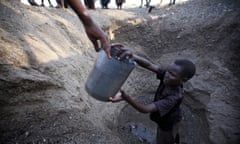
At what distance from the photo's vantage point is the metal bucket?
1.70m

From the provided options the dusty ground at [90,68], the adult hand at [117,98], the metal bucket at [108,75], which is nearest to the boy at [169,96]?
the adult hand at [117,98]

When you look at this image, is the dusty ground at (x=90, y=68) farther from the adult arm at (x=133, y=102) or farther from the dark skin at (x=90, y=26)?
the dark skin at (x=90, y=26)

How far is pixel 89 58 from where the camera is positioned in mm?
3994

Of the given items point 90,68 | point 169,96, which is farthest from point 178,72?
point 90,68

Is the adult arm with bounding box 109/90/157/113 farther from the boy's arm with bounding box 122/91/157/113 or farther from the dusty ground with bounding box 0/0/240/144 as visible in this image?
the dusty ground with bounding box 0/0/240/144

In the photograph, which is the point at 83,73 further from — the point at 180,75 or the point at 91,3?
the point at 91,3

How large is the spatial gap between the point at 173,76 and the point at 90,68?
65.1 inches

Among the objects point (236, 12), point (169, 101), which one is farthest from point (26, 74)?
point (236, 12)

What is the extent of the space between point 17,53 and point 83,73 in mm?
1079

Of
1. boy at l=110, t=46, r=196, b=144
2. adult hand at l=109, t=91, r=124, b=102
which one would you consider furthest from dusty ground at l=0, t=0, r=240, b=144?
adult hand at l=109, t=91, r=124, b=102

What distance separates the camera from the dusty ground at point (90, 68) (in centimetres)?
247

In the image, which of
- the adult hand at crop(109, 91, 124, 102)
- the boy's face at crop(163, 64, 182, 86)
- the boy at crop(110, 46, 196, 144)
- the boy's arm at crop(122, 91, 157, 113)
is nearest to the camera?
the adult hand at crop(109, 91, 124, 102)

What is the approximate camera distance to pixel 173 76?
8.14 feet

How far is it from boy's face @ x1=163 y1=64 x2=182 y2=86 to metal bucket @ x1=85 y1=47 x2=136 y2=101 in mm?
829
